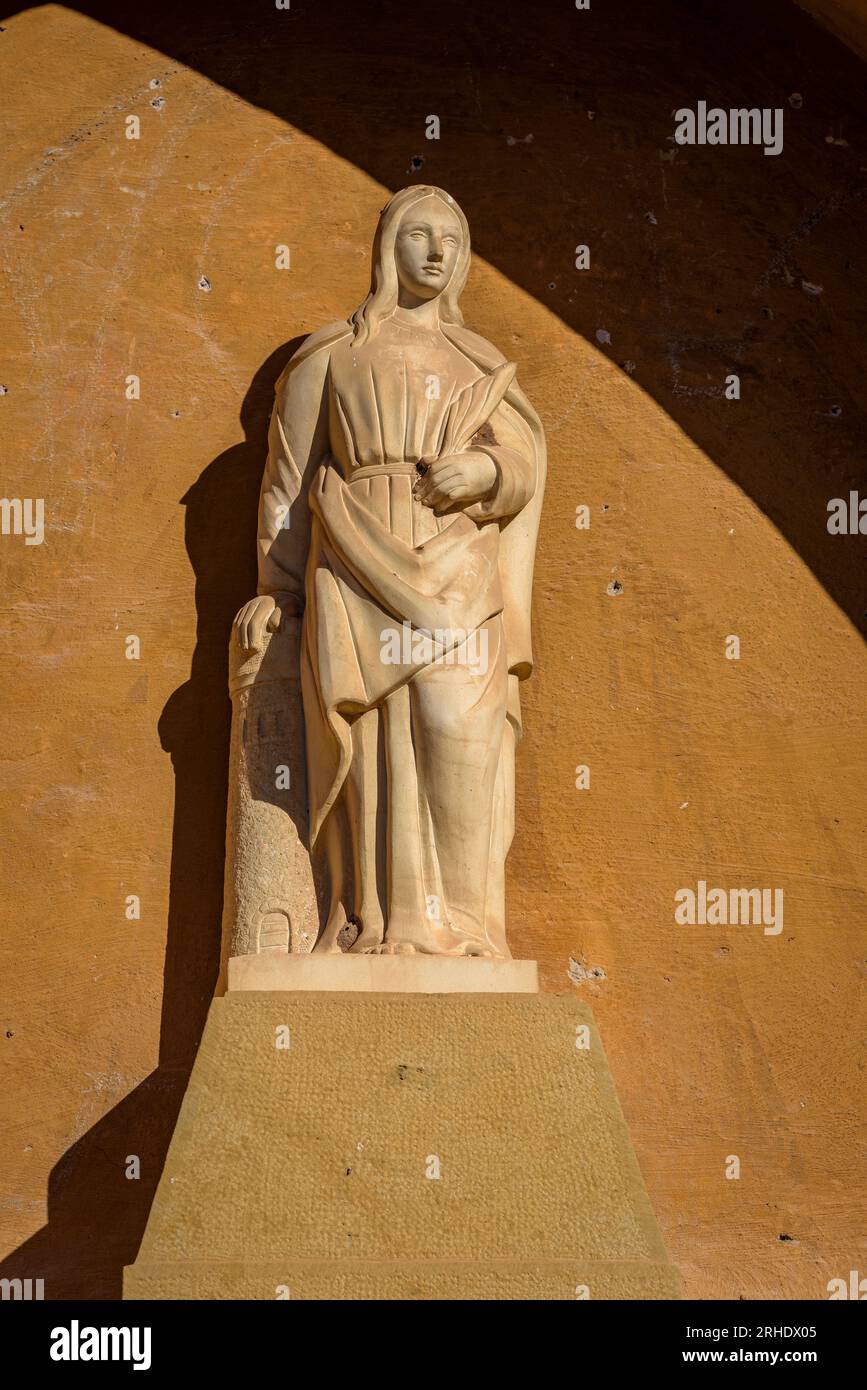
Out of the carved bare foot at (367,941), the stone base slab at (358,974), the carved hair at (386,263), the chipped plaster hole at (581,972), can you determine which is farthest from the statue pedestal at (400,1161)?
the carved hair at (386,263)

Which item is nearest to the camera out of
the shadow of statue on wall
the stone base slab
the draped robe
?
the stone base slab

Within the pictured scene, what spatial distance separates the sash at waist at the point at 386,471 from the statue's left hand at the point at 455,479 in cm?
5

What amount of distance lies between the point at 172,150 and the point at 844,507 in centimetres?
261

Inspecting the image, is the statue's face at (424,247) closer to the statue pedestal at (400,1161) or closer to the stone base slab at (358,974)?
the stone base slab at (358,974)

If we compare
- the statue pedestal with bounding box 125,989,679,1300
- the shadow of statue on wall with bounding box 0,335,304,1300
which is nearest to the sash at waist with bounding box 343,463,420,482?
the shadow of statue on wall with bounding box 0,335,304,1300

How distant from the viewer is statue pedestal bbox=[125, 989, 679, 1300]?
4.49 metres

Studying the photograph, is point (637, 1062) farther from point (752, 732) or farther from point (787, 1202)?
point (752, 732)

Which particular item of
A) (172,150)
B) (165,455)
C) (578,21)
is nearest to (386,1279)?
(165,455)

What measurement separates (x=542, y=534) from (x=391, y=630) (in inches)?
49.7

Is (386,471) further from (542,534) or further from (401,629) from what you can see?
(542,534)

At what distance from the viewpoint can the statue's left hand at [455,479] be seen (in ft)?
18.2

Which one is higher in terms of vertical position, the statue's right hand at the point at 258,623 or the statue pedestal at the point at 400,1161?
the statue's right hand at the point at 258,623

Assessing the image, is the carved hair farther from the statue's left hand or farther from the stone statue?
the statue's left hand

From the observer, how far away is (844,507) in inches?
264
